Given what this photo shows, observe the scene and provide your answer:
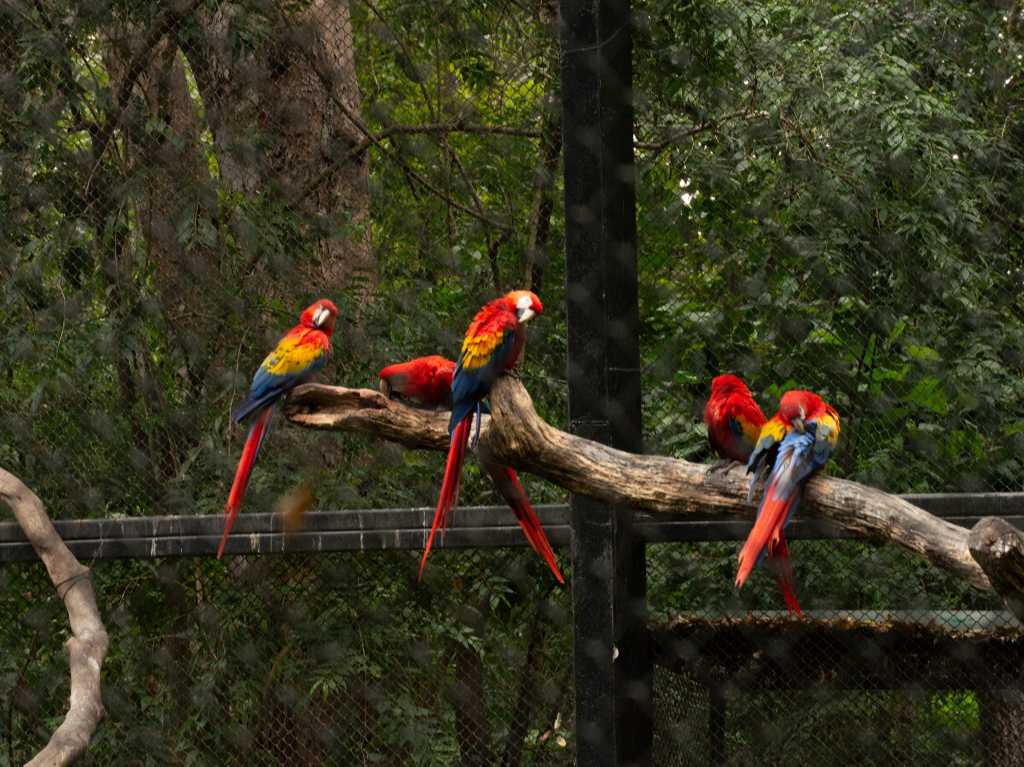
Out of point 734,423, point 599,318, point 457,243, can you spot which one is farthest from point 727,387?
point 457,243

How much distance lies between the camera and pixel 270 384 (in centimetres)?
149

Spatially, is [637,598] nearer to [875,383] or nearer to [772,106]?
[875,383]

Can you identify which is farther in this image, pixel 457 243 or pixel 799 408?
pixel 457 243

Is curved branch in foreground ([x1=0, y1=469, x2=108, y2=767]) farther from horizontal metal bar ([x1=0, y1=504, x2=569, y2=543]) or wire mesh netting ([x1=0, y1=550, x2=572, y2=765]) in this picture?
wire mesh netting ([x1=0, y1=550, x2=572, y2=765])

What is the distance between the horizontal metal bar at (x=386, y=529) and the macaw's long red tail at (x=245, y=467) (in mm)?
31

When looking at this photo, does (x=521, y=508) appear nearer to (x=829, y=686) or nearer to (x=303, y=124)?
(x=829, y=686)

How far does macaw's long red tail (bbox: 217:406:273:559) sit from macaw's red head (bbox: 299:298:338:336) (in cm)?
14

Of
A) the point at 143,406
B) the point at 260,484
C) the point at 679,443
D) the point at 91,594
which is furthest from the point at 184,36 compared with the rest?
the point at 679,443

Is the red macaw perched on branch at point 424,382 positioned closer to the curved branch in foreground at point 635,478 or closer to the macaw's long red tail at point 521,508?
the macaw's long red tail at point 521,508

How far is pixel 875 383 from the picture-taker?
1567 mm

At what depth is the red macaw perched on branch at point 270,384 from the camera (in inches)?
58.2

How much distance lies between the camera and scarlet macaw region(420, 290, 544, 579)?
1.29m

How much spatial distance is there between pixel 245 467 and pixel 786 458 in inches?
26.5

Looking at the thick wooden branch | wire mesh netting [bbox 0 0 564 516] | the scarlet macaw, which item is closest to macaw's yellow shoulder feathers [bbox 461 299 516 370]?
the scarlet macaw
